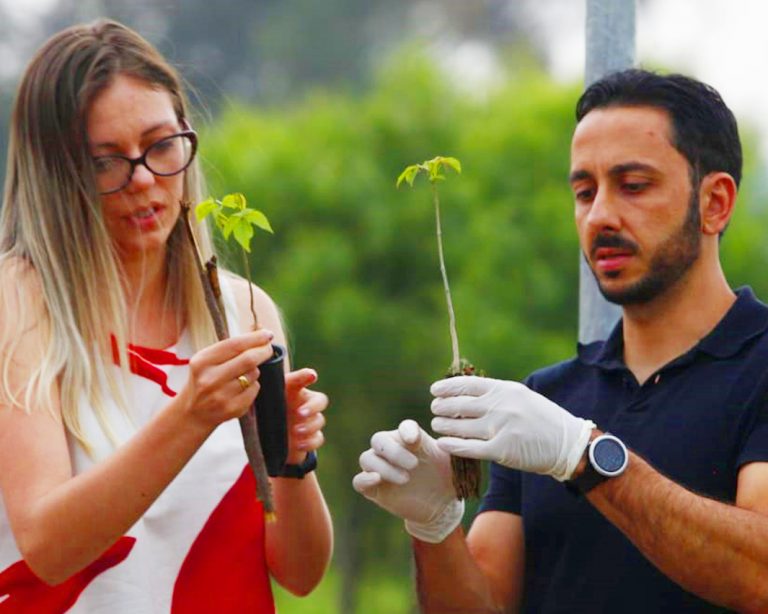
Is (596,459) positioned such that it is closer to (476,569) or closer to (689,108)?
(476,569)

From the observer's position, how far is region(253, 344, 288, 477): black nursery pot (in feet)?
11.1

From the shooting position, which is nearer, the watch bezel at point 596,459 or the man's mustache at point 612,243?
Result: the watch bezel at point 596,459

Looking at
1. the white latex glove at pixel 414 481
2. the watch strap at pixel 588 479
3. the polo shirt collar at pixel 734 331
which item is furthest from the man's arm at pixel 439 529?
the polo shirt collar at pixel 734 331

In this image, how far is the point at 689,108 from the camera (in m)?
3.69

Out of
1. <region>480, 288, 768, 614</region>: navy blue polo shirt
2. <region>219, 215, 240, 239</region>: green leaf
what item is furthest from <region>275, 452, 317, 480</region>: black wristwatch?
<region>219, 215, 240, 239</region>: green leaf

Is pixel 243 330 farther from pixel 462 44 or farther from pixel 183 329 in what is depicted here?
pixel 462 44

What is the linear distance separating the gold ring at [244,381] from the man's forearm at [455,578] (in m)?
0.64

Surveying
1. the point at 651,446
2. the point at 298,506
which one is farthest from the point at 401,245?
the point at 651,446

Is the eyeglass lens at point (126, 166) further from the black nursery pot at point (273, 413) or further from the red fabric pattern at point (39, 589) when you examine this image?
the red fabric pattern at point (39, 589)

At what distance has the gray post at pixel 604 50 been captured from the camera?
4.13 meters

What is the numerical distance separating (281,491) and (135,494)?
1.72 ft

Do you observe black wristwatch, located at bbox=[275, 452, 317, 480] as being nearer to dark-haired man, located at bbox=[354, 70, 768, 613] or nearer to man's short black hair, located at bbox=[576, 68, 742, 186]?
dark-haired man, located at bbox=[354, 70, 768, 613]

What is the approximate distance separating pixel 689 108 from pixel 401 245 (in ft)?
44.6

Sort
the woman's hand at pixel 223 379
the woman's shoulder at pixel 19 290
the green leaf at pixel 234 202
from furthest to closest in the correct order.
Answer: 1. the woman's shoulder at pixel 19 290
2. the green leaf at pixel 234 202
3. the woman's hand at pixel 223 379
